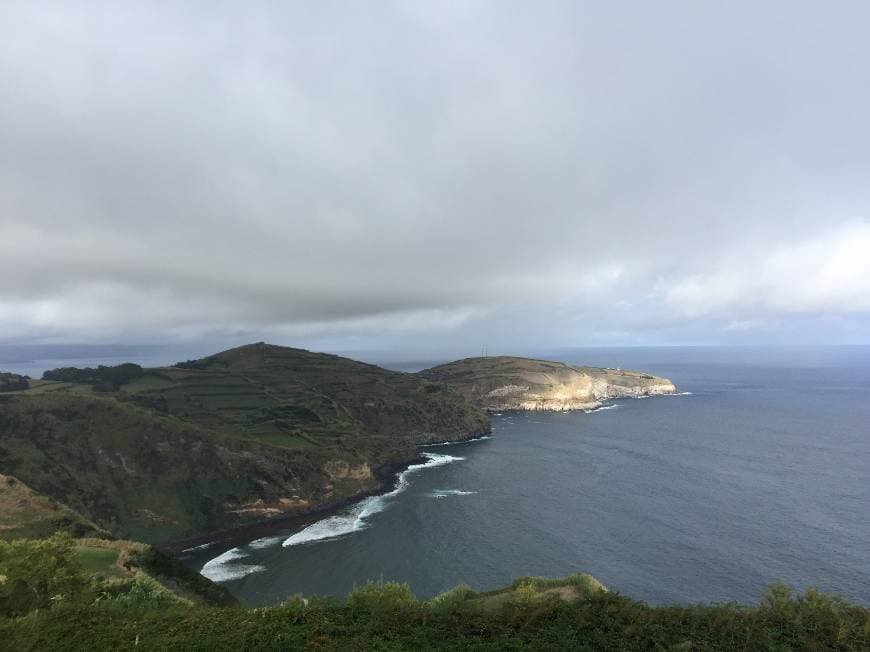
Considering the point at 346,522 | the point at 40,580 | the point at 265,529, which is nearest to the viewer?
the point at 40,580

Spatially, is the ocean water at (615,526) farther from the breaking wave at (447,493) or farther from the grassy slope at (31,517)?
the grassy slope at (31,517)

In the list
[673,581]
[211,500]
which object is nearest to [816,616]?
[673,581]

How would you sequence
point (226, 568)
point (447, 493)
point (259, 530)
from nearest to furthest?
point (226, 568) < point (259, 530) < point (447, 493)

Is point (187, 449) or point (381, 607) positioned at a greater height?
point (381, 607)

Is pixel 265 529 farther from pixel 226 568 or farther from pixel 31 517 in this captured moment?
pixel 31 517

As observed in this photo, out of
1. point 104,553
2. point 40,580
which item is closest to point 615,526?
→ point 104,553

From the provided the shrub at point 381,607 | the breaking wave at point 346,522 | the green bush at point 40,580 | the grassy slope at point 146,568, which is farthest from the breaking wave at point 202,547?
the shrub at point 381,607
